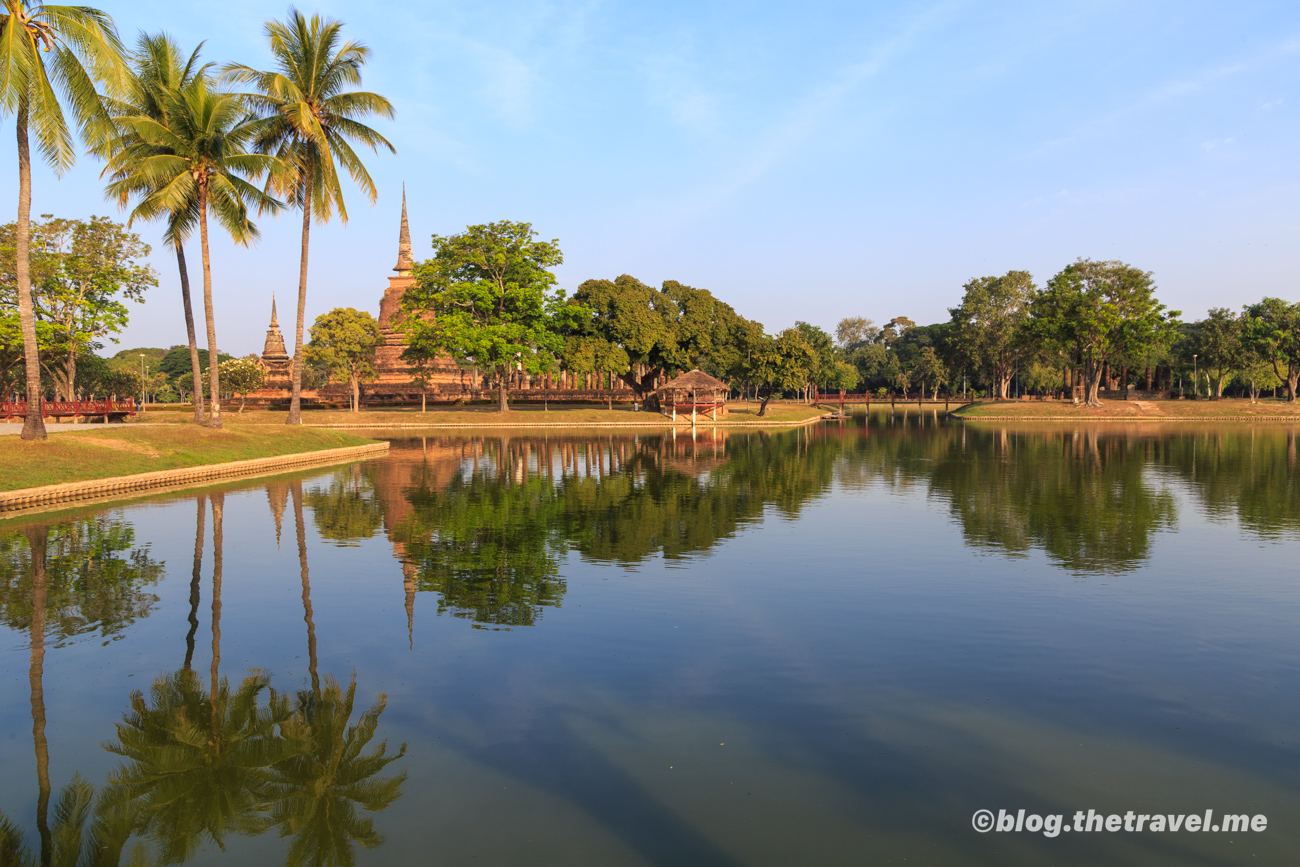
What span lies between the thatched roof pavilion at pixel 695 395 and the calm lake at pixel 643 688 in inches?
1823

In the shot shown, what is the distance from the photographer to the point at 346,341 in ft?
205

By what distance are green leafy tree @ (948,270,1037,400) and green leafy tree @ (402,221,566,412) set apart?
57.3 metres

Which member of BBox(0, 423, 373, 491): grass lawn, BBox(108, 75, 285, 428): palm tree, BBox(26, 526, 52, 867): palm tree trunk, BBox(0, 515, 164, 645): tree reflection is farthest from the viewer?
BBox(108, 75, 285, 428): palm tree

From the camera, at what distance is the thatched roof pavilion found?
63.8 meters

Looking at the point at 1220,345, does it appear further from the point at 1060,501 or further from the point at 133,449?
the point at 133,449

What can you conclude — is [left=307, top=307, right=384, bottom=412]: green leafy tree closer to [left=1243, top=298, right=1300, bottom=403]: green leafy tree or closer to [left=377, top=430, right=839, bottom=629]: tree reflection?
[left=377, top=430, right=839, bottom=629]: tree reflection

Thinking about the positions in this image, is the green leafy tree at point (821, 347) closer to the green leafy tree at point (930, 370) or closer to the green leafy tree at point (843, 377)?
the green leafy tree at point (843, 377)

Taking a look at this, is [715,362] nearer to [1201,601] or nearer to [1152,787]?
[1201,601]

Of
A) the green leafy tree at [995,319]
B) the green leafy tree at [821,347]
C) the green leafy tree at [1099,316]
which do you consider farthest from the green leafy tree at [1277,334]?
the green leafy tree at [821,347]

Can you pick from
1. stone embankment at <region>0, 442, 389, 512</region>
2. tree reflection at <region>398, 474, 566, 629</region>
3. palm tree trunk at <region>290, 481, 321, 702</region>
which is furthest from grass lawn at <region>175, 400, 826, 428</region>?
palm tree trunk at <region>290, 481, 321, 702</region>

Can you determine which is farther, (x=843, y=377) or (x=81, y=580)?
(x=843, y=377)

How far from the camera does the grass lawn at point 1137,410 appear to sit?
231ft

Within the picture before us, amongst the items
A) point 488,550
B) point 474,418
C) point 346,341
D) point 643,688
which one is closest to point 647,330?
point 474,418

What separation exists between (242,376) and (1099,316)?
7677 centimetres
